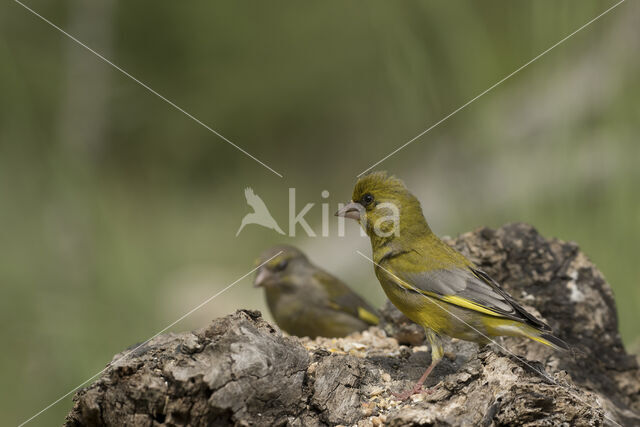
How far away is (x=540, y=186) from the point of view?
5047 mm

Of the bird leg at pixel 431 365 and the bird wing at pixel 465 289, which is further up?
the bird wing at pixel 465 289

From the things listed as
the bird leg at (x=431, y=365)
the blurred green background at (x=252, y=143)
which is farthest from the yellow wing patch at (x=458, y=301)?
the blurred green background at (x=252, y=143)

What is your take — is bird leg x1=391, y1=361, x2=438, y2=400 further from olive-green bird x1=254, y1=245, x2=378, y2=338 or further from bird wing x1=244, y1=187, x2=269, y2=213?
bird wing x1=244, y1=187, x2=269, y2=213

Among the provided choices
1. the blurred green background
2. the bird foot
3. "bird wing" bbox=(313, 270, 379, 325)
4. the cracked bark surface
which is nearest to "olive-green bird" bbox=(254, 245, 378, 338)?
"bird wing" bbox=(313, 270, 379, 325)

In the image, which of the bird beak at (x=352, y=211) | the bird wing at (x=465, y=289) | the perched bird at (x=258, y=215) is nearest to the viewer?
the bird wing at (x=465, y=289)

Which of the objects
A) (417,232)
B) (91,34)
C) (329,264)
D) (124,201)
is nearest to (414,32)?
(417,232)

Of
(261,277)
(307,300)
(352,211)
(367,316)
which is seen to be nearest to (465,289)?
(352,211)

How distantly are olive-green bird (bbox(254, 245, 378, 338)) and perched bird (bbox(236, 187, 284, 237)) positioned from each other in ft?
13.4

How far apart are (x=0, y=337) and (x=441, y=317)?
3.93m

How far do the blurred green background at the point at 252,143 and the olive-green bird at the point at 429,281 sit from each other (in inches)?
58.6

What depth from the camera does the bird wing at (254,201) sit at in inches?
421

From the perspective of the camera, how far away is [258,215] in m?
10.8

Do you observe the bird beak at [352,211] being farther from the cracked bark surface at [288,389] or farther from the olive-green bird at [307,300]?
the olive-green bird at [307,300]

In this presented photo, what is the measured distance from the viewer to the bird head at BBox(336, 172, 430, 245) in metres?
3.78
